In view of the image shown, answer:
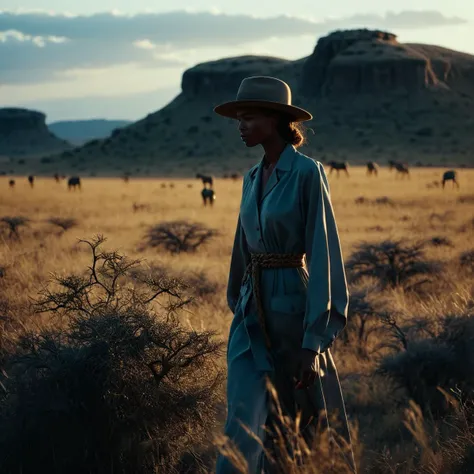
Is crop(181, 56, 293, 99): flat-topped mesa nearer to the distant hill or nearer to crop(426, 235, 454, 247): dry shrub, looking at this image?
the distant hill

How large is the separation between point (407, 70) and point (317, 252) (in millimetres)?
96242

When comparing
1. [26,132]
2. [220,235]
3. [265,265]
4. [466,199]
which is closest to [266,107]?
[265,265]

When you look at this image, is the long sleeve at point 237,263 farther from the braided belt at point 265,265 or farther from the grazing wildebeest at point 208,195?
the grazing wildebeest at point 208,195

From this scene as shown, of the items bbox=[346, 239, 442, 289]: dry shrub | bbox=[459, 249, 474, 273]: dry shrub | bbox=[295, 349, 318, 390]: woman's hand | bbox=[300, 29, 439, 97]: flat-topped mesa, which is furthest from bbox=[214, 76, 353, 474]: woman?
bbox=[300, 29, 439, 97]: flat-topped mesa

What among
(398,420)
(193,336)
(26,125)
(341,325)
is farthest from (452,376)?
(26,125)

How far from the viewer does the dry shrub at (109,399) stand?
162 inches

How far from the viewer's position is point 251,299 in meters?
3.68

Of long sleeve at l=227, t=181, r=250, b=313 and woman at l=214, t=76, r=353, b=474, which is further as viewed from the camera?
long sleeve at l=227, t=181, r=250, b=313

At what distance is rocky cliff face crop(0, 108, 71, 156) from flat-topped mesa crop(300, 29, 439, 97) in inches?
2260

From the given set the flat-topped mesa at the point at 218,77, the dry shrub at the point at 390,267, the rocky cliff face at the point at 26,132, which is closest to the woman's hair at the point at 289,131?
the dry shrub at the point at 390,267

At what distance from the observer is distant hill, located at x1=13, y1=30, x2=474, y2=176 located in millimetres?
73000

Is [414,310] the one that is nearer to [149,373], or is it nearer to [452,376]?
[452,376]

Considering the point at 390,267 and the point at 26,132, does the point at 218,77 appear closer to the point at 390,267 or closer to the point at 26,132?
the point at 26,132

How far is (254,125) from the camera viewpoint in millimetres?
3645
